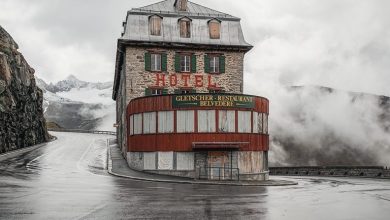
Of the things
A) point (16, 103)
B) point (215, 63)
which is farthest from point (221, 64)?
point (16, 103)

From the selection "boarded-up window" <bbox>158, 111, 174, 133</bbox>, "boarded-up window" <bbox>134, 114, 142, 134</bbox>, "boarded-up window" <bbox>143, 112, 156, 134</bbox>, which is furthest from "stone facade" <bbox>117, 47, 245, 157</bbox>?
"boarded-up window" <bbox>158, 111, 174, 133</bbox>

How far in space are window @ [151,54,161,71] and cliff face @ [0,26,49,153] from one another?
13.5 m

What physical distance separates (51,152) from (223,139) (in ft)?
63.6

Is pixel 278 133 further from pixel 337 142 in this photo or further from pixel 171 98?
pixel 171 98

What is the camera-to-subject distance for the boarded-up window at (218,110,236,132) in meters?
31.4

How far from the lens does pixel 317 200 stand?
18203 mm

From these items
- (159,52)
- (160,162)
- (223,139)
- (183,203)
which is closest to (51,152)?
(159,52)

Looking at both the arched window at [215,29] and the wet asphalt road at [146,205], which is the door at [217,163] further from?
the arched window at [215,29]

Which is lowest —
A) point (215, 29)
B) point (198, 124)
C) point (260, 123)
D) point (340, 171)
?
point (340, 171)

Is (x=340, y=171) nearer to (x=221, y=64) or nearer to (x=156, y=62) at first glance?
(x=221, y=64)

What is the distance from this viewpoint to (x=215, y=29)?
4197 centimetres

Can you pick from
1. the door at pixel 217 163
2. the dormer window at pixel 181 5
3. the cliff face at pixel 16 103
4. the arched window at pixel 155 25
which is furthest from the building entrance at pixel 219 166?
the cliff face at pixel 16 103

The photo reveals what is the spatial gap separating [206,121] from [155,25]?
12.8 m

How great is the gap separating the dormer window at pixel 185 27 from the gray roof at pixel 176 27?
262mm
